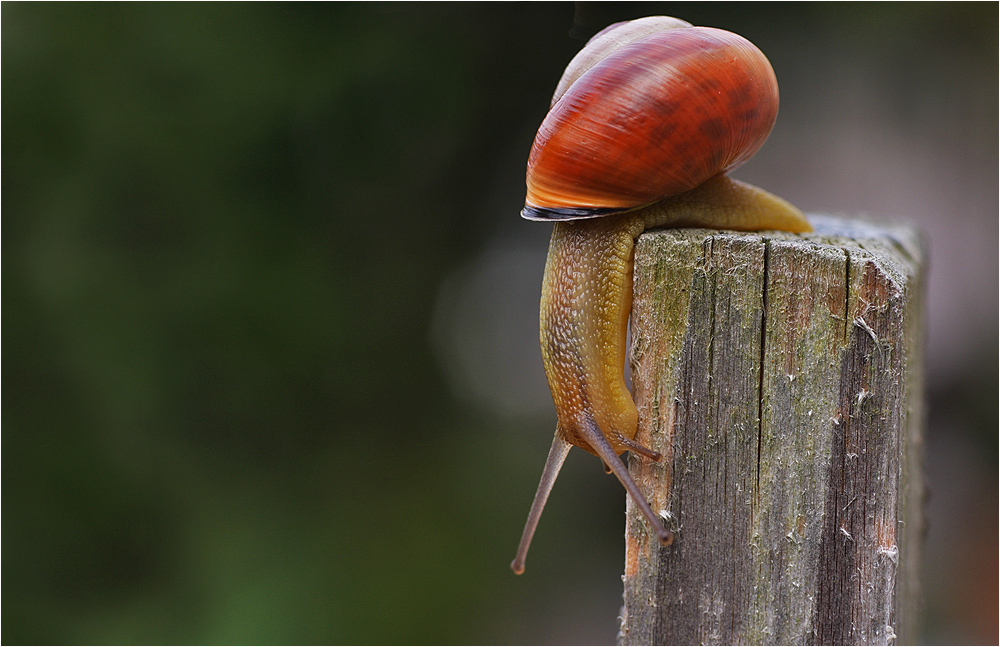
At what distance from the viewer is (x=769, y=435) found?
43.4 inches

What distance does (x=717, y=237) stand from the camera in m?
1.12

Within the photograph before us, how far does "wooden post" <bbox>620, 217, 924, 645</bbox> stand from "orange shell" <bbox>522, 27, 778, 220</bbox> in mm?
135

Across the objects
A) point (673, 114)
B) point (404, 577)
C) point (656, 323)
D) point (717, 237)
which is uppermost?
point (673, 114)

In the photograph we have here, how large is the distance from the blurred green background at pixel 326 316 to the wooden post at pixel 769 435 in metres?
2.41

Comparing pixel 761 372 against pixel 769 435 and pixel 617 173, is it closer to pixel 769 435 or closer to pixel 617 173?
pixel 769 435

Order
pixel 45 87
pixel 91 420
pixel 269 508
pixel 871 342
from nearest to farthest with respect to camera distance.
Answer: pixel 871 342 < pixel 45 87 < pixel 91 420 < pixel 269 508

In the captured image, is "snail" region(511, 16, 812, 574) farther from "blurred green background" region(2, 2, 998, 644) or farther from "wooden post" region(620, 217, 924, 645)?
"blurred green background" region(2, 2, 998, 644)

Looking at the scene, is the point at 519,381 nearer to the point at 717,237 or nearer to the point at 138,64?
the point at 138,64

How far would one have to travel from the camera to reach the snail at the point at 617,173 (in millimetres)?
1195

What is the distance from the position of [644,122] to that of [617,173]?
0.33 feet

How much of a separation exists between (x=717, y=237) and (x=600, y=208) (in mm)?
227

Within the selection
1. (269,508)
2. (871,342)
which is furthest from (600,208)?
(269,508)

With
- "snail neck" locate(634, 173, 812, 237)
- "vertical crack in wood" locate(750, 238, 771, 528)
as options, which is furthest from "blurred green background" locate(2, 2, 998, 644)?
"vertical crack in wood" locate(750, 238, 771, 528)

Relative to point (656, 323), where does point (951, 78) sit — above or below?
above
